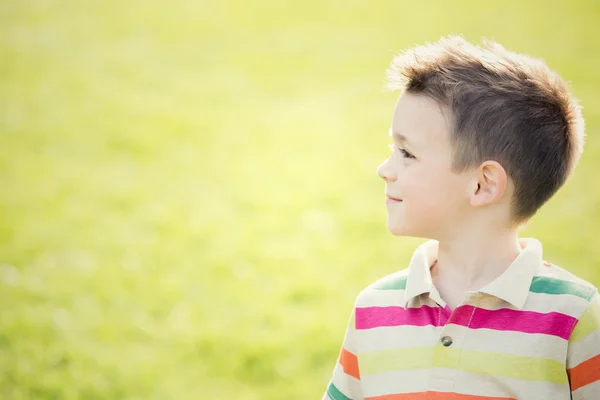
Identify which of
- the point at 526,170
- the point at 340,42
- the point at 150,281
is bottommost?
the point at 526,170

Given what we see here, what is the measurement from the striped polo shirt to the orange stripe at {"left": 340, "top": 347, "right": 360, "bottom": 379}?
0.04 feet

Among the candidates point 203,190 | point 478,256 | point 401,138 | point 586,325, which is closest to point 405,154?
point 401,138

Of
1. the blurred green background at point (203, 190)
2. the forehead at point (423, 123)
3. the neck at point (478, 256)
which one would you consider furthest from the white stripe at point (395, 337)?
the blurred green background at point (203, 190)

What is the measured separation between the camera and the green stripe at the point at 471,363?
4.93ft

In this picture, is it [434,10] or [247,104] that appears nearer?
[247,104]

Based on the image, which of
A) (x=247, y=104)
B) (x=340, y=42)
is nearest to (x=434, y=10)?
(x=340, y=42)

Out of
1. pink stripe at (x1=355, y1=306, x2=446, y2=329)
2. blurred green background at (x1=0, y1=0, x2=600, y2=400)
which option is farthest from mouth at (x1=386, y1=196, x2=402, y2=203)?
blurred green background at (x1=0, y1=0, x2=600, y2=400)

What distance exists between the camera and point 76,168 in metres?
5.34

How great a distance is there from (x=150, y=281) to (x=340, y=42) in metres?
5.15

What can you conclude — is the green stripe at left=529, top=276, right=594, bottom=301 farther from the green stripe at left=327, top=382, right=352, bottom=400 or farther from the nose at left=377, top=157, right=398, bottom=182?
the green stripe at left=327, top=382, right=352, bottom=400

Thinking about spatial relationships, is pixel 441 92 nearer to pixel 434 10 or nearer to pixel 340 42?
pixel 340 42

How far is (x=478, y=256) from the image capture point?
166 cm

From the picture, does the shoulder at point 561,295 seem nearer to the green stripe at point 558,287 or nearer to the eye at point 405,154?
the green stripe at point 558,287

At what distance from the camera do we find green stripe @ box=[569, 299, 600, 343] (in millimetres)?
1487
